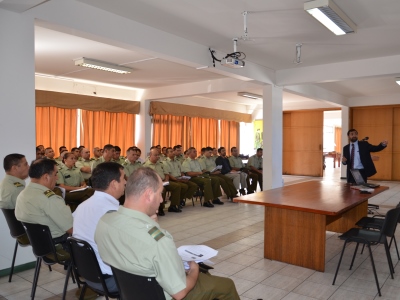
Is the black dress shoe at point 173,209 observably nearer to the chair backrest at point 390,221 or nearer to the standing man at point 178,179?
the standing man at point 178,179

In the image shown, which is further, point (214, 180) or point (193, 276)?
point (214, 180)

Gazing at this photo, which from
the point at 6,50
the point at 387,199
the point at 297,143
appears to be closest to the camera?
the point at 6,50

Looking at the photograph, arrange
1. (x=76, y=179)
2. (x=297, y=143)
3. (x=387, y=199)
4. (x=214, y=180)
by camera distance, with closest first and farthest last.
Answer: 1. (x=76, y=179)
2. (x=214, y=180)
3. (x=387, y=199)
4. (x=297, y=143)

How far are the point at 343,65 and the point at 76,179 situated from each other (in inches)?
218

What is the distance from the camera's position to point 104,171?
100 inches

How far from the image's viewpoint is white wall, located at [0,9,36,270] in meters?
3.61

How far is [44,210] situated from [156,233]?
1539mm

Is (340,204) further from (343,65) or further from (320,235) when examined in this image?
(343,65)

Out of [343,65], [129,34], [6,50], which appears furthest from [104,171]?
[343,65]

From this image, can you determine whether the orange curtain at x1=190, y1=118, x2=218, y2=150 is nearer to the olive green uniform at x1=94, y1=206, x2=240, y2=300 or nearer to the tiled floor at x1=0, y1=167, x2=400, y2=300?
the tiled floor at x1=0, y1=167, x2=400, y2=300

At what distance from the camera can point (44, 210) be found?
2.85 meters

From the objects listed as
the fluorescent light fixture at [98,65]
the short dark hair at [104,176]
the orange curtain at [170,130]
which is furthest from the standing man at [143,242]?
the orange curtain at [170,130]

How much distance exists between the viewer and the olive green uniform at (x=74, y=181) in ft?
19.1

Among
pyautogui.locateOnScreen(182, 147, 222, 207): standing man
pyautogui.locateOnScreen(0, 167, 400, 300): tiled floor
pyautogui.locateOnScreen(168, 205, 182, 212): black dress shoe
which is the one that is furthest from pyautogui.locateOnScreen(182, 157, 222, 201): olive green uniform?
Result: pyautogui.locateOnScreen(0, 167, 400, 300): tiled floor
